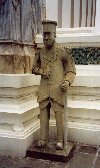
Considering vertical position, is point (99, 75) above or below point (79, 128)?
above

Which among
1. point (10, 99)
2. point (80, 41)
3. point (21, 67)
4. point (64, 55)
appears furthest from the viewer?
point (80, 41)

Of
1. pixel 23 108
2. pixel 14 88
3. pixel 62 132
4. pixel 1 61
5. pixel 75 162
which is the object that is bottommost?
pixel 75 162

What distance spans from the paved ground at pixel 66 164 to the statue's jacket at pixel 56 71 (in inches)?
32.6

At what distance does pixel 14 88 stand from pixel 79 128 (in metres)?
1.27

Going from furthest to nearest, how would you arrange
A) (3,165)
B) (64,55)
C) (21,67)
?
(21,67) < (64,55) < (3,165)

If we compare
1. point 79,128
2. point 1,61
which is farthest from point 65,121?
point 1,61

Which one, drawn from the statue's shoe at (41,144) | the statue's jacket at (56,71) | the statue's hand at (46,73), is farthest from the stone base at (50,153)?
the statue's hand at (46,73)

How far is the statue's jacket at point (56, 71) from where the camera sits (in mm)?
4281

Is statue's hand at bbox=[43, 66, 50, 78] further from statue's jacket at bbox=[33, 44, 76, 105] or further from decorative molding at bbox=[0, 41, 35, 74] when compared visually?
decorative molding at bbox=[0, 41, 35, 74]

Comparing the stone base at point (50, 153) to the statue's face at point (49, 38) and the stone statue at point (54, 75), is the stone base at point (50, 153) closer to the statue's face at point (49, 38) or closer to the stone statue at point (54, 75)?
the stone statue at point (54, 75)

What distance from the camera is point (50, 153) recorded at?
13.9 ft

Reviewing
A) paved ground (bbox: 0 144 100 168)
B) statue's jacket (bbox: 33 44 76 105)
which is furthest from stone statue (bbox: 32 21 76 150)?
paved ground (bbox: 0 144 100 168)

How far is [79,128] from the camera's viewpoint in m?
4.90

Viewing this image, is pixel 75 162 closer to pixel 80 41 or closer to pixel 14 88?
pixel 14 88
